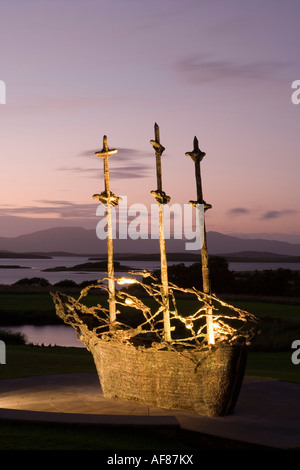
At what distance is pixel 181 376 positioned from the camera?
37.3ft

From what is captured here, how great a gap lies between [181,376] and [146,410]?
2.87 feet

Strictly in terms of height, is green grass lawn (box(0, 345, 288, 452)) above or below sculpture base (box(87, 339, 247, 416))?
below

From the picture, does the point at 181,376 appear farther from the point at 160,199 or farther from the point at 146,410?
the point at 160,199

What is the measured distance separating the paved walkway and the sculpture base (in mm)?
215

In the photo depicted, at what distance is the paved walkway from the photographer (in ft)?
32.7

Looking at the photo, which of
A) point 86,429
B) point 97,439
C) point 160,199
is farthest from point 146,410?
point 160,199

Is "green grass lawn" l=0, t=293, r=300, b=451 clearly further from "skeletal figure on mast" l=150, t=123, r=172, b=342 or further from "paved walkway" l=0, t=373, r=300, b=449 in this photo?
"skeletal figure on mast" l=150, t=123, r=172, b=342

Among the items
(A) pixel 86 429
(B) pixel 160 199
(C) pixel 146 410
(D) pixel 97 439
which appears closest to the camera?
(D) pixel 97 439

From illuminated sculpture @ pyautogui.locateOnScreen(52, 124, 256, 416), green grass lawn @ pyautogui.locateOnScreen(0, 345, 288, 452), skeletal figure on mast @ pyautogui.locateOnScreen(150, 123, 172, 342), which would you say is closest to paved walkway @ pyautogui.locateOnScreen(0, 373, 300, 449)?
green grass lawn @ pyautogui.locateOnScreen(0, 345, 288, 452)

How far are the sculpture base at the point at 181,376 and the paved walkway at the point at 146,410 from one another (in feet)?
0.71

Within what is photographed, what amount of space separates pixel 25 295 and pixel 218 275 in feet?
58.8

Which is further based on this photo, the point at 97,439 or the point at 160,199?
the point at 160,199

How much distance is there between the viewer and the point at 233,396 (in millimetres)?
11273
